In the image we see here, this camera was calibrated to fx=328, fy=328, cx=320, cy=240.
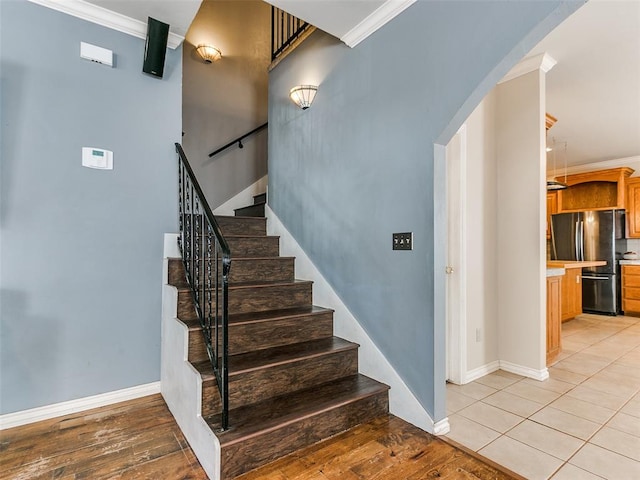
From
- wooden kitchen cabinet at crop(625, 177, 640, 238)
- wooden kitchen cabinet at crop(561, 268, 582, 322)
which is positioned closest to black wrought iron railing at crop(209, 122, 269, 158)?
wooden kitchen cabinet at crop(561, 268, 582, 322)

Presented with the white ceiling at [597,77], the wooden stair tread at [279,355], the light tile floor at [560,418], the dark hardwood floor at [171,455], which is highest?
the white ceiling at [597,77]

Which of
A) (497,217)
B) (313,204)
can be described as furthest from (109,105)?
(497,217)

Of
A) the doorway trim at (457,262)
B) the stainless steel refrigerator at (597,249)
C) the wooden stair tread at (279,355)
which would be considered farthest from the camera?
the stainless steel refrigerator at (597,249)

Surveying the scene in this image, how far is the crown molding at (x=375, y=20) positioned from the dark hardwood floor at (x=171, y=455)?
108 inches

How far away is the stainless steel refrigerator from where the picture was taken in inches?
225

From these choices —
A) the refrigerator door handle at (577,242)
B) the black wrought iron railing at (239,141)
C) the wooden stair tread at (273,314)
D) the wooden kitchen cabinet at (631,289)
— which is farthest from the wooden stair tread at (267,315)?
the wooden kitchen cabinet at (631,289)

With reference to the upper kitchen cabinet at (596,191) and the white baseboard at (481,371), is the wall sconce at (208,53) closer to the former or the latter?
the white baseboard at (481,371)

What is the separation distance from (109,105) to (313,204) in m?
1.75

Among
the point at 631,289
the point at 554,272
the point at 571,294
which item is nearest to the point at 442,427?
the point at 554,272

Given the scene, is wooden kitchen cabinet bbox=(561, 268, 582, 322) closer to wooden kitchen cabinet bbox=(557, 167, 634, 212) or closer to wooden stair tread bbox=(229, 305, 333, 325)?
wooden kitchen cabinet bbox=(557, 167, 634, 212)

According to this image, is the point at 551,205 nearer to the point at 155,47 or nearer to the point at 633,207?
the point at 633,207

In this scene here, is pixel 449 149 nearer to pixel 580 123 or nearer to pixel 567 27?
pixel 567 27

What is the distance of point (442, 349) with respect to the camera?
80.4 inches

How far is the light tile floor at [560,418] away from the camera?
1.73 metres
